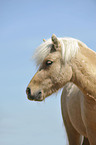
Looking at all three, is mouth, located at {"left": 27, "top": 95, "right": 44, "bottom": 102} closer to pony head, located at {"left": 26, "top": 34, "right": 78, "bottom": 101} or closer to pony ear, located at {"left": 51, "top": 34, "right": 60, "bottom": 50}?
pony head, located at {"left": 26, "top": 34, "right": 78, "bottom": 101}

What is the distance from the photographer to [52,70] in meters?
4.09

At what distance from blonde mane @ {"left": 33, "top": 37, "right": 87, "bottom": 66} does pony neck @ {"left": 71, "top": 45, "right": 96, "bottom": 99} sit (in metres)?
0.10

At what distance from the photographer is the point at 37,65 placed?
4309 millimetres

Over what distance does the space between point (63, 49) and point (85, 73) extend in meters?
0.49

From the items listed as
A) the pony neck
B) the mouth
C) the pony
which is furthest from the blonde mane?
the mouth

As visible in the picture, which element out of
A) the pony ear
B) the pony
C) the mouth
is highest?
the pony ear

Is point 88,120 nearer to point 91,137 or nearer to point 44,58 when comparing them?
point 91,137

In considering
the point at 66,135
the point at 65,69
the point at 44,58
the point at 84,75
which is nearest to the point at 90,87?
the point at 84,75

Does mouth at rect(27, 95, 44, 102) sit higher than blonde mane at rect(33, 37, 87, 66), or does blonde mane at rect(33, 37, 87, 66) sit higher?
blonde mane at rect(33, 37, 87, 66)

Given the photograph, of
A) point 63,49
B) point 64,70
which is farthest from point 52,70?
point 63,49

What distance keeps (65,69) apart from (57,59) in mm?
200

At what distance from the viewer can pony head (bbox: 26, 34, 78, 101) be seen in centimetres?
406

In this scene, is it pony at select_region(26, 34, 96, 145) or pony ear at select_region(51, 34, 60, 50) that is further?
pony ear at select_region(51, 34, 60, 50)

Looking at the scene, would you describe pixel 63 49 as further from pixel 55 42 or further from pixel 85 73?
pixel 85 73
